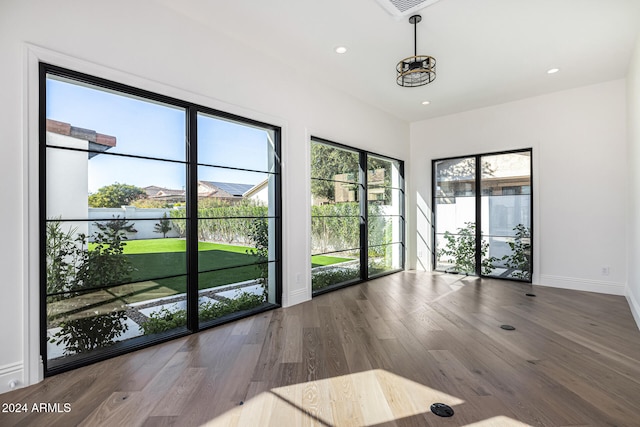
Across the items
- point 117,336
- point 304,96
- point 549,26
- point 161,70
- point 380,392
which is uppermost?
point 549,26

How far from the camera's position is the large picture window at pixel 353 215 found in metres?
4.75

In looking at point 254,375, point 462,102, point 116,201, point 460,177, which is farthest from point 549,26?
point 116,201

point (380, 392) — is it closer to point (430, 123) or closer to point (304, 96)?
point (304, 96)

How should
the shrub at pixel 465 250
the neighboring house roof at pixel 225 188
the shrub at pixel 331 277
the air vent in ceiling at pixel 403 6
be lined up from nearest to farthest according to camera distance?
the air vent in ceiling at pixel 403 6 < the neighboring house roof at pixel 225 188 < the shrub at pixel 331 277 < the shrub at pixel 465 250

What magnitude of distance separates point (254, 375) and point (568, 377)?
94.9 inches

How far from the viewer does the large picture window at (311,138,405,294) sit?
475 cm

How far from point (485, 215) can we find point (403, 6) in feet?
14.2

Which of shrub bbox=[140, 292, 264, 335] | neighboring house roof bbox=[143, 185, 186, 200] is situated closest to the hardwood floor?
shrub bbox=[140, 292, 264, 335]

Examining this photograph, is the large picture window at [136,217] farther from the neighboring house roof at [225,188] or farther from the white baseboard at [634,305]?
the white baseboard at [634,305]

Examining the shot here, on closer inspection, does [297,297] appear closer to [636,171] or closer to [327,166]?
[327,166]

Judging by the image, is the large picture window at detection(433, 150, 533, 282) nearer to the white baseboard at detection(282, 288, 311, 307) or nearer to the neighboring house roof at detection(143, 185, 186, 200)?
the white baseboard at detection(282, 288, 311, 307)

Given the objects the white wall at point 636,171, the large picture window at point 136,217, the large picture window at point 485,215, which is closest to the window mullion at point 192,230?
the large picture window at point 136,217

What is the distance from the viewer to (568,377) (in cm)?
232

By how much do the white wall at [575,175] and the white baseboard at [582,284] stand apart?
0.01 meters
